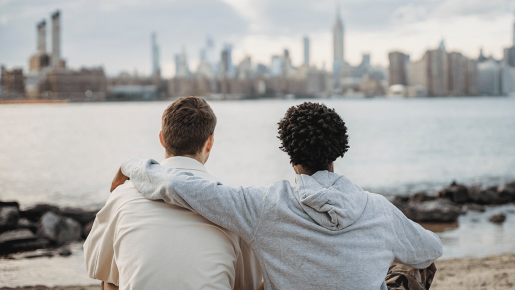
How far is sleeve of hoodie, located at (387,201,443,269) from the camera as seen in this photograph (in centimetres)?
206

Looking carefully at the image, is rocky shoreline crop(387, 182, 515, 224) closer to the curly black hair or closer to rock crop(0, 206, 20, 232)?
rock crop(0, 206, 20, 232)

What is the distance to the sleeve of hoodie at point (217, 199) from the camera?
1.93 metres

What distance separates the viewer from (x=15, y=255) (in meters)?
7.28

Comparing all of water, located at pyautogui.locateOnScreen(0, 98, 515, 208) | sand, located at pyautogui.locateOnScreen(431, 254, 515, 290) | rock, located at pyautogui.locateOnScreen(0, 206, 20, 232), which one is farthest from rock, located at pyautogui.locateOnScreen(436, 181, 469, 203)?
rock, located at pyautogui.locateOnScreen(0, 206, 20, 232)

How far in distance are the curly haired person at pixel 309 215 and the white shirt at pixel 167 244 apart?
104 millimetres

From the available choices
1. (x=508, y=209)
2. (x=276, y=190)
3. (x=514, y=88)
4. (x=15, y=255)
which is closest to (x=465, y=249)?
(x=508, y=209)

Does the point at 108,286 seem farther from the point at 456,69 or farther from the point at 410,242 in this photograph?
the point at 456,69

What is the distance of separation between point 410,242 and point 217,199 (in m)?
0.91

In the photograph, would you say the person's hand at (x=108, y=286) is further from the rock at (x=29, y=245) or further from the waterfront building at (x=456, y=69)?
the waterfront building at (x=456, y=69)

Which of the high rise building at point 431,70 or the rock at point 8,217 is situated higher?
the high rise building at point 431,70

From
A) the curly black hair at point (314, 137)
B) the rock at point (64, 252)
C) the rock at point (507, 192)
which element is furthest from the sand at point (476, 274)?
the rock at point (507, 192)

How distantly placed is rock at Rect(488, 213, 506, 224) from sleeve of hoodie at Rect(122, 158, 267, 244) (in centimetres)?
883

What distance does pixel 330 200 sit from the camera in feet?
6.10

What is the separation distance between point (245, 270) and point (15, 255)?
20.7 ft
